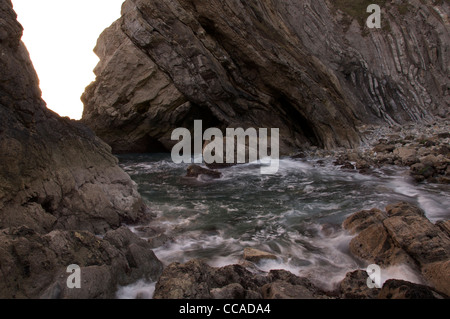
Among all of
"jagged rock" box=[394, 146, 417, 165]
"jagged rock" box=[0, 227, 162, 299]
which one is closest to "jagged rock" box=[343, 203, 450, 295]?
"jagged rock" box=[0, 227, 162, 299]

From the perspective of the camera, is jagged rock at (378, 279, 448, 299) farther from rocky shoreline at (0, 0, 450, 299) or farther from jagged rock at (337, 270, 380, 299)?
jagged rock at (337, 270, 380, 299)

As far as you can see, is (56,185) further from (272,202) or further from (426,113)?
(426,113)

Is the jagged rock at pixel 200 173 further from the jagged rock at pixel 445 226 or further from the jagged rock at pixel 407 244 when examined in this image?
the jagged rock at pixel 445 226

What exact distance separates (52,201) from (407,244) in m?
7.03

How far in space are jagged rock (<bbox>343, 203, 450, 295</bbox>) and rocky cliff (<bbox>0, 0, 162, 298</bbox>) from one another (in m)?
4.09

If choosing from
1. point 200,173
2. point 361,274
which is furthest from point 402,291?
point 200,173

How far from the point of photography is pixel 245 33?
19.8m

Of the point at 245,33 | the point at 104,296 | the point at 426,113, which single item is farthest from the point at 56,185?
the point at 426,113

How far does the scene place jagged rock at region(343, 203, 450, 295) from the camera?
5452 millimetres

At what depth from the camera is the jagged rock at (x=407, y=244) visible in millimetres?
5452

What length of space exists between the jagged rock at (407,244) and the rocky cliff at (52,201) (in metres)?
4.09

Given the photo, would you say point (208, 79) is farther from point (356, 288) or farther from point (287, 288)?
point (287, 288)

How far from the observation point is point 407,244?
19.9ft

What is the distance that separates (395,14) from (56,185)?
131 ft
